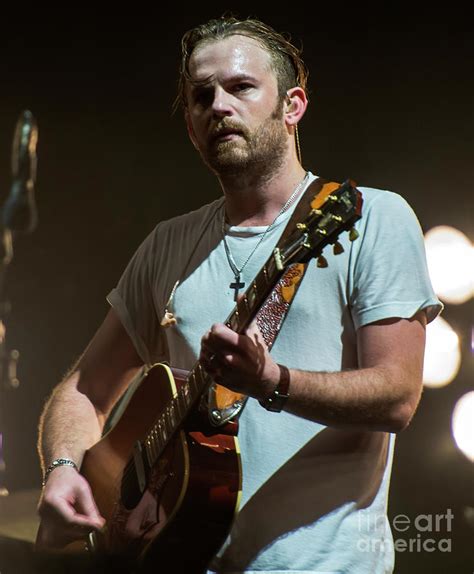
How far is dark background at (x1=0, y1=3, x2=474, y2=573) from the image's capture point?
128 inches

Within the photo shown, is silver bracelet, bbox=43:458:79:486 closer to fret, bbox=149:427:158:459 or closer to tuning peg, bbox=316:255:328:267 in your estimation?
fret, bbox=149:427:158:459

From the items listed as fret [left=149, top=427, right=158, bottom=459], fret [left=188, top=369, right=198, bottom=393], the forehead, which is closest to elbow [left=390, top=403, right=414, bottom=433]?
fret [left=188, top=369, right=198, bottom=393]

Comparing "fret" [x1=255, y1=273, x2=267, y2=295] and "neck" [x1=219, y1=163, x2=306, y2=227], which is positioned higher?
"neck" [x1=219, y1=163, x2=306, y2=227]

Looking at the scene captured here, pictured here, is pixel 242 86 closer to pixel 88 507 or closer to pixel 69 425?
pixel 69 425

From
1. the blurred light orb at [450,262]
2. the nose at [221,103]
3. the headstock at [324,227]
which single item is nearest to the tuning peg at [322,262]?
the headstock at [324,227]

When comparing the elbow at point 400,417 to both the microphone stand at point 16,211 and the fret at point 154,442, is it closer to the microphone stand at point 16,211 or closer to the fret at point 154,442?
the fret at point 154,442

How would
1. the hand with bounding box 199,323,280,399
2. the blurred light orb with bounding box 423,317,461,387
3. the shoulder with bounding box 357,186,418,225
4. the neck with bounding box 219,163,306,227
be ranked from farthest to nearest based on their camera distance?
the blurred light orb with bounding box 423,317,461,387 → the neck with bounding box 219,163,306,227 → the shoulder with bounding box 357,186,418,225 → the hand with bounding box 199,323,280,399

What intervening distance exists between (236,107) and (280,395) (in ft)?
2.57

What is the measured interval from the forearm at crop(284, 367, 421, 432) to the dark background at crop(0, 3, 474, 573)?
159 cm

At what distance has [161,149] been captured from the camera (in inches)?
134

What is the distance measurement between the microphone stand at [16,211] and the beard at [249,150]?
1022 millimetres

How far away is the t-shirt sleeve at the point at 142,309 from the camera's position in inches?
92.9

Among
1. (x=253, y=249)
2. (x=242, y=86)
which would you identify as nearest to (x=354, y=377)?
(x=253, y=249)

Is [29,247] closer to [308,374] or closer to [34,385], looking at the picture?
[34,385]
